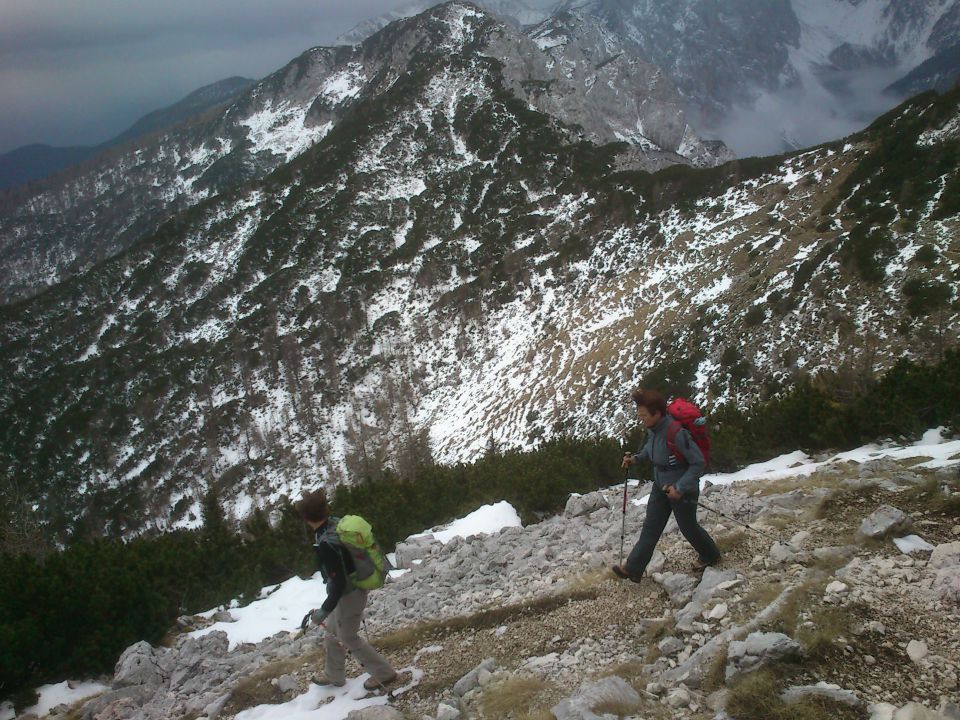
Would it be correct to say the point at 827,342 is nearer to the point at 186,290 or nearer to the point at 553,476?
the point at 553,476

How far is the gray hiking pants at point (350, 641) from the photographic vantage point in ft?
19.0

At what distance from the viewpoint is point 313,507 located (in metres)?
5.73

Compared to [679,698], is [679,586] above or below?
below

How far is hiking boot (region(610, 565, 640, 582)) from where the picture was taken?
6.90 metres

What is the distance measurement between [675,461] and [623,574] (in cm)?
183

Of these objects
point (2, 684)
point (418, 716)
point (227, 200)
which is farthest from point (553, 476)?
point (227, 200)

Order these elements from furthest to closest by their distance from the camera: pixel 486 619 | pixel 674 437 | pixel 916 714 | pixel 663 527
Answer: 1. pixel 486 619
2. pixel 663 527
3. pixel 674 437
4. pixel 916 714

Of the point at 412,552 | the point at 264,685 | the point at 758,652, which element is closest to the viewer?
the point at 758,652

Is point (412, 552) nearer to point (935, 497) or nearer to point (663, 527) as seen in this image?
point (663, 527)

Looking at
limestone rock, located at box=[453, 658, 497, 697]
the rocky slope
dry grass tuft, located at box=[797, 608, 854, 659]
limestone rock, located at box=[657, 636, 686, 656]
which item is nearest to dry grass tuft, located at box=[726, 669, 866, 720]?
the rocky slope

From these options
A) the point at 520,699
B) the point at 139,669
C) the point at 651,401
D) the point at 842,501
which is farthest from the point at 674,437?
the point at 139,669

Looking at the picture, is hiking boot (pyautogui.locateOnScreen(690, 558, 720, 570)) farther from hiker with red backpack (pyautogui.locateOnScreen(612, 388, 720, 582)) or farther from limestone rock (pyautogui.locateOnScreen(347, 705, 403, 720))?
limestone rock (pyautogui.locateOnScreen(347, 705, 403, 720))

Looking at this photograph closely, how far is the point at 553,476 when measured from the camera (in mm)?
14883

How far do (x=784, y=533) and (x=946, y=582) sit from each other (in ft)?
7.60
